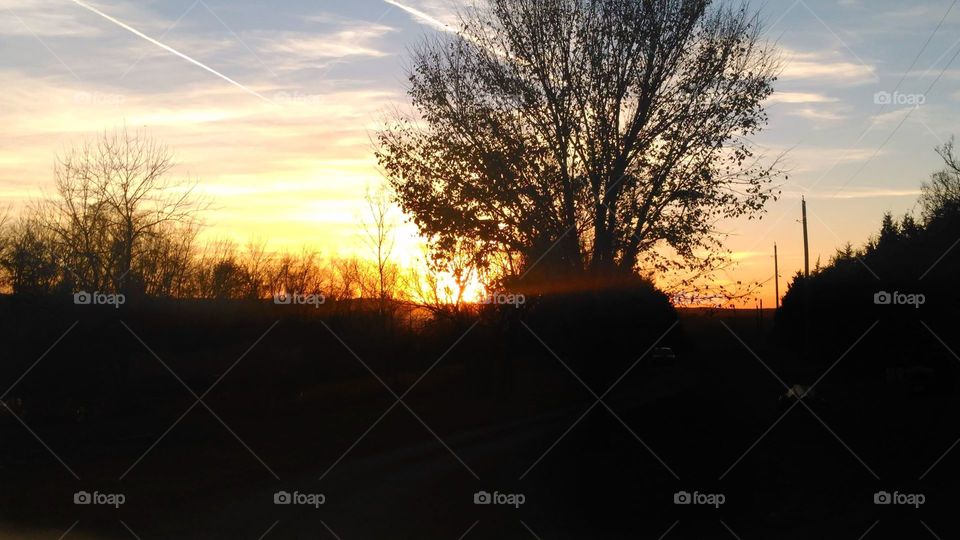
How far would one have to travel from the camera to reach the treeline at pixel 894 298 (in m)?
30.6

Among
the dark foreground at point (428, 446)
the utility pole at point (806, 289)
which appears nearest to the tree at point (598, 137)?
the dark foreground at point (428, 446)

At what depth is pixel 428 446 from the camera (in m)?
20.6

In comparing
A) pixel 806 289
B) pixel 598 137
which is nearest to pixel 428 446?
pixel 598 137

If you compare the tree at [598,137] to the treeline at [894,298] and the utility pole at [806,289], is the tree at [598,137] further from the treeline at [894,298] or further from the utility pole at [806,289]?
the utility pole at [806,289]

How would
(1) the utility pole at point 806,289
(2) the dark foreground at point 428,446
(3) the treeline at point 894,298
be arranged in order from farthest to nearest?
(1) the utility pole at point 806,289 < (3) the treeline at point 894,298 < (2) the dark foreground at point 428,446

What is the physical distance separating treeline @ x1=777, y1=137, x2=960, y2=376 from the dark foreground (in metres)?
2.42

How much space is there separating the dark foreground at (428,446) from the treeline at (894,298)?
242cm

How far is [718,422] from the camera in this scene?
25016 mm

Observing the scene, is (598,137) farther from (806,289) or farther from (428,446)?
(806,289)

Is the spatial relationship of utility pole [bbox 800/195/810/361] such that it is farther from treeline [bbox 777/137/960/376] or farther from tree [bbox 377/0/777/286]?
tree [bbox 377/0/777/286]

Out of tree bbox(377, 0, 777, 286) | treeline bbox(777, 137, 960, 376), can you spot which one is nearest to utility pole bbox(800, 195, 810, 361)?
treeline bbox(777, 137, 960, 376)

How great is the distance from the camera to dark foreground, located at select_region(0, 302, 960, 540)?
12422 millimetres

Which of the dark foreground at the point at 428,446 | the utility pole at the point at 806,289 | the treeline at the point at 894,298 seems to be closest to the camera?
the dark foreground at the point at 428,446

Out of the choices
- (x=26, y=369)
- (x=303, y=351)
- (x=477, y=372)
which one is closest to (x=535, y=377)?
(x=477, y=372)
